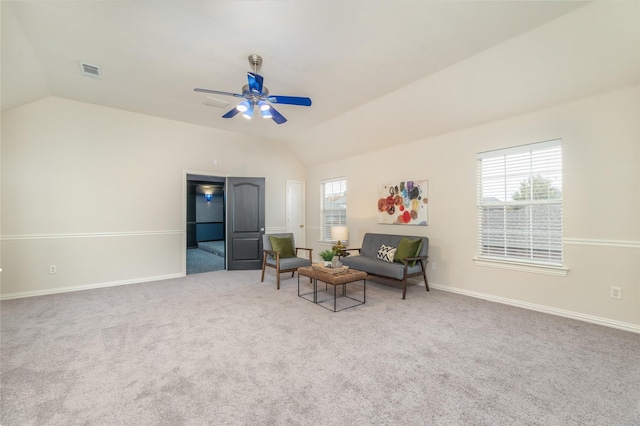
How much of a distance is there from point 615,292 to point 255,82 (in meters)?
4.42

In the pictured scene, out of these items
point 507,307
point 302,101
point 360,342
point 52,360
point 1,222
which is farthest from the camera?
point 1,222

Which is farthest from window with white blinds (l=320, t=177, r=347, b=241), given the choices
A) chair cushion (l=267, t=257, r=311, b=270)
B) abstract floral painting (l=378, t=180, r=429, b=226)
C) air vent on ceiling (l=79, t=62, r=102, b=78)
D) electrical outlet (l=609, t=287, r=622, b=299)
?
air vent on ceiling (l=79, t=62, r=102, b=78)

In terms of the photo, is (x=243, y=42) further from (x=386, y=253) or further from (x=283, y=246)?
(x=386, y=253)

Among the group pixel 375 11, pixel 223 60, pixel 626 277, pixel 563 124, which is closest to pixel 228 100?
pixel 223 60

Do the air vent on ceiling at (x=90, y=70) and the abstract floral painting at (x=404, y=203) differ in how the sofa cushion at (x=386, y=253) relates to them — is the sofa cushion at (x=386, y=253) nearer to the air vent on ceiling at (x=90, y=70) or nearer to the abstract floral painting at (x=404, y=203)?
the abstract floral painting at (x=404, y=203)

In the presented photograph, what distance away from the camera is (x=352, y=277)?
3.51m

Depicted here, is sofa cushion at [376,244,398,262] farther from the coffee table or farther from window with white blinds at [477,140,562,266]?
window with white blinds at [477,140,562,266]

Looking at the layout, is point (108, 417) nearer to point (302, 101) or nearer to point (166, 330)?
point (166, 330)

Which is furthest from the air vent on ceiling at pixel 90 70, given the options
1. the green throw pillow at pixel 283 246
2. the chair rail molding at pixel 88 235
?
the green throw pillow at pixel 283 246

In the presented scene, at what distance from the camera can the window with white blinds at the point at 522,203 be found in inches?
131

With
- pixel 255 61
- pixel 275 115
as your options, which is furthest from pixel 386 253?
pixel 255 61

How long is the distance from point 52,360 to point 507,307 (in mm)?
4872

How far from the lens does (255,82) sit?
9.02 feet

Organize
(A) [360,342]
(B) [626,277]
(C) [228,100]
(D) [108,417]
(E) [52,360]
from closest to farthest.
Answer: (D) [108,417], (E) [52,360], (A) [360,342], (B) [626,277], (C) [228,100]
